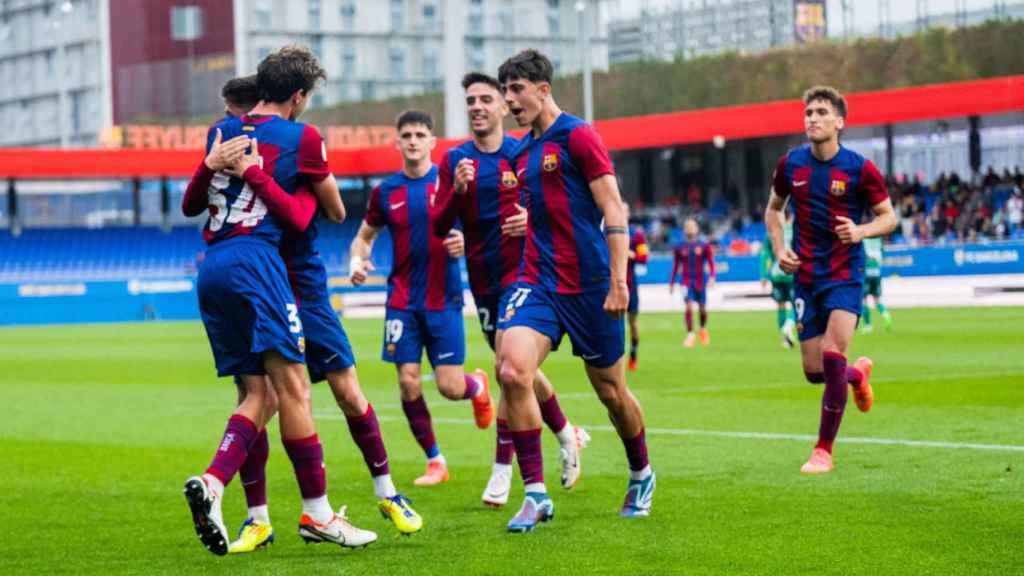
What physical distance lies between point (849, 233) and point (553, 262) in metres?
2.87

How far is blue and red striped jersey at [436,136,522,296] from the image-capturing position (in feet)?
32.9

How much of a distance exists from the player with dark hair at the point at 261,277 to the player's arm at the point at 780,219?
3.87m

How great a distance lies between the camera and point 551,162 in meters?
8.42

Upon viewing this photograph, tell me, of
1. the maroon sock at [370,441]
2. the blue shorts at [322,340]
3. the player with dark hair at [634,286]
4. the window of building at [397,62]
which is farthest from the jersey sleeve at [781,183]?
the window of building at [397,62]

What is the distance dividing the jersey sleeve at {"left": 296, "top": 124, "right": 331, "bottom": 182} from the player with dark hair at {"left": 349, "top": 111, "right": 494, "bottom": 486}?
320cm

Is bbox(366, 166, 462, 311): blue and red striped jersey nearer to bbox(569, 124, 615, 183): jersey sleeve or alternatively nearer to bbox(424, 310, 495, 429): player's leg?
bbox(424, 310, 495, 429): player's leg

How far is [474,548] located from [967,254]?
100 ft

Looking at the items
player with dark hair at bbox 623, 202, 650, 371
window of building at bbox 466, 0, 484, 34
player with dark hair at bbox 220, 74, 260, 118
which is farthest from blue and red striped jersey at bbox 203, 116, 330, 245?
window of building at bbox 466, 0, 484, 34

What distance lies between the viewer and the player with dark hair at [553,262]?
828 cm

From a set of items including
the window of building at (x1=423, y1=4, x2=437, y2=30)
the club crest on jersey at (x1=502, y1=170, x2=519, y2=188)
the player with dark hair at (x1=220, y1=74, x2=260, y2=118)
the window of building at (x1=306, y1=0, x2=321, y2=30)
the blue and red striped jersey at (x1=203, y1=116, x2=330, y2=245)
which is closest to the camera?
the blue and red striped jersey at (x1=203, y1=116, x2=330, y2=245)

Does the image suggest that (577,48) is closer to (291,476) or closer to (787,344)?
(787,344)

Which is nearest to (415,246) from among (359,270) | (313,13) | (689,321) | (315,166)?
(359,270)

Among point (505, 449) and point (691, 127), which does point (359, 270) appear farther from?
point (691, 127)

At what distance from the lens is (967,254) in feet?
120
